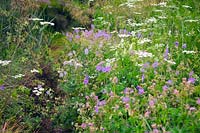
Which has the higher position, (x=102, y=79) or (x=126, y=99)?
(x=126, y=99)

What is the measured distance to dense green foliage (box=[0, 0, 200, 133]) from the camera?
2.89 meters

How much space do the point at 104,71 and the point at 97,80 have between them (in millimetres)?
318

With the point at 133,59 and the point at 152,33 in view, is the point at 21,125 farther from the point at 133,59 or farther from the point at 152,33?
the point at 152,33

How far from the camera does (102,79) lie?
382cm

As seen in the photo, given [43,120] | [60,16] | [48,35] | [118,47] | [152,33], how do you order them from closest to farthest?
[43,120], [118,47], [152,33], [48,35], [60,16]

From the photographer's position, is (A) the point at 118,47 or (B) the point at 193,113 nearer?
(B) the point at 193,113

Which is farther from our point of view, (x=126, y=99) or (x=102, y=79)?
(x=102, y=79)

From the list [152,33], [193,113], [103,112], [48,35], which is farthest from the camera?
[48,35]

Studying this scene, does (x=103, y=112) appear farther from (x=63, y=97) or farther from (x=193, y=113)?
(x=63, y=97)

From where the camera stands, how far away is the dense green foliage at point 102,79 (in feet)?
9.48

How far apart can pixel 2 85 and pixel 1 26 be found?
1.37 metres

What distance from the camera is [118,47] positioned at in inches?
167

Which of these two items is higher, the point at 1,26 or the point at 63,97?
the point at 1,26

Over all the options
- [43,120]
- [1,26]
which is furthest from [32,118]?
[1,26]
